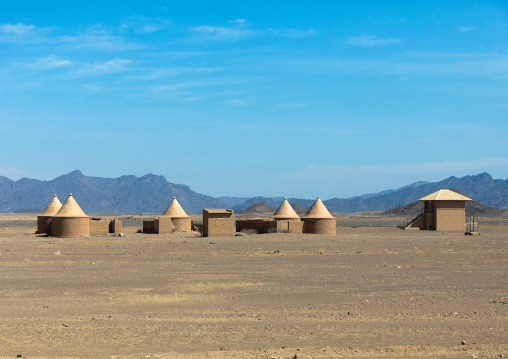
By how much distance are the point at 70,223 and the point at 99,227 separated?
2229 millimetres

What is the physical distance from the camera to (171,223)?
37.3 metres

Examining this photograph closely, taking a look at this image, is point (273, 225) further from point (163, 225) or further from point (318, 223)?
point (163, 225)

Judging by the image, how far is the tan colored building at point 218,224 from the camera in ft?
106

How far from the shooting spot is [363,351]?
8742 millimetres

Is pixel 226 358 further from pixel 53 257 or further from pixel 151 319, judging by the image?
pixel 53 257

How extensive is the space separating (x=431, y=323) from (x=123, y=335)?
4.78 m

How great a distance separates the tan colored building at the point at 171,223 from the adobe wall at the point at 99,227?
3095mm

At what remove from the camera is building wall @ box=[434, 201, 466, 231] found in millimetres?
41000

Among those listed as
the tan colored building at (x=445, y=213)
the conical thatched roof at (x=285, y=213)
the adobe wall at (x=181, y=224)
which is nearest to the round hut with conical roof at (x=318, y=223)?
the conical thatched roof at (x=285, y=213)

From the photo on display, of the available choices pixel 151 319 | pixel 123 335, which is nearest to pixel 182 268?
pixel 151 319

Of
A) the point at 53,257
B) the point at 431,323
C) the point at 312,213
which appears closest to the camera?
the point at 431,323

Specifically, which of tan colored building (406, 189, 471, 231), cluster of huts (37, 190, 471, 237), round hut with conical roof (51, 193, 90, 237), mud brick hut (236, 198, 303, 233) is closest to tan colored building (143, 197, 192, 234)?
cluster of huts (37, 190, 471, 237)

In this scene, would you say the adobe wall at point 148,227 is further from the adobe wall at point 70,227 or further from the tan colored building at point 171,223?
the adobe wall at point 70,227

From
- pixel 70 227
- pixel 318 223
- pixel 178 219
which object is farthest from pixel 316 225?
pixel 70 227
